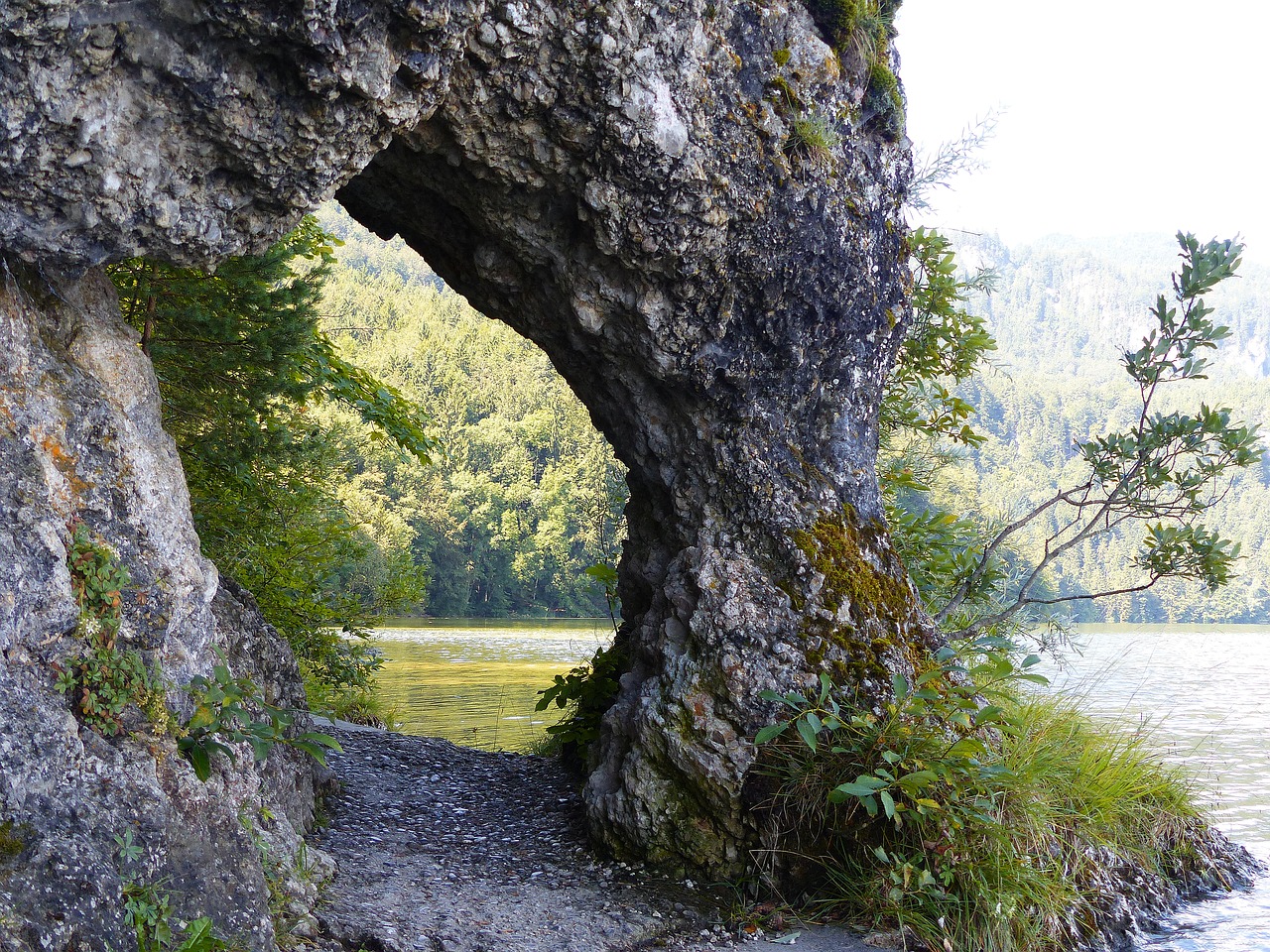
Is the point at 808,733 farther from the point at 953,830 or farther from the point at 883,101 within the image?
the point at 883,101

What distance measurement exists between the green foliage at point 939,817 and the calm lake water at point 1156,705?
0.81 metres

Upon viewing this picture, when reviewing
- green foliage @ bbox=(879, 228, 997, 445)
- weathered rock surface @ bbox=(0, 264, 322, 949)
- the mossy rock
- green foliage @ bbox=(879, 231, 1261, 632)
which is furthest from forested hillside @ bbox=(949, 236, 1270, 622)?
weathered rock surface @ bbox=(0, 264, 322, 949)

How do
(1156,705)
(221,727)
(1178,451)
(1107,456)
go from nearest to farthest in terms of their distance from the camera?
(221,727) < (1178,451) < (1107,456) < (1156,705)

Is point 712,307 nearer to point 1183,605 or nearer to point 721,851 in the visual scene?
point 721,851

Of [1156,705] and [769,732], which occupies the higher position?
[769,732]

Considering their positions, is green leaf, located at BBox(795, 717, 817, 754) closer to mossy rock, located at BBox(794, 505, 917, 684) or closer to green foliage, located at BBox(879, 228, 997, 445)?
mossy rock, located at BBox(794, 505, 917, 684)

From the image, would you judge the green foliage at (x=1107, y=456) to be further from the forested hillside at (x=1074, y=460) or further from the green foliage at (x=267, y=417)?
the green foliage at (x=267, y=417)

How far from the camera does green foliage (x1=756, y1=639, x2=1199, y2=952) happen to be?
411 centimetres

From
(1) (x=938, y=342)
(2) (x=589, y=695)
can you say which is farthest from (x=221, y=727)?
(1) (x=938, y=342)

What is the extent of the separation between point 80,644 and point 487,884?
2.45 m

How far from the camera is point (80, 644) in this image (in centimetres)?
299

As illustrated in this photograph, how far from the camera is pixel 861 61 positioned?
5.77m

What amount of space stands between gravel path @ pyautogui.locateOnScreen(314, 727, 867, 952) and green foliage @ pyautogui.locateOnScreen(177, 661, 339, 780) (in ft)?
2.93

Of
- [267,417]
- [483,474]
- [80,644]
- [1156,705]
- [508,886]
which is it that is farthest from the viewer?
[483,474]
